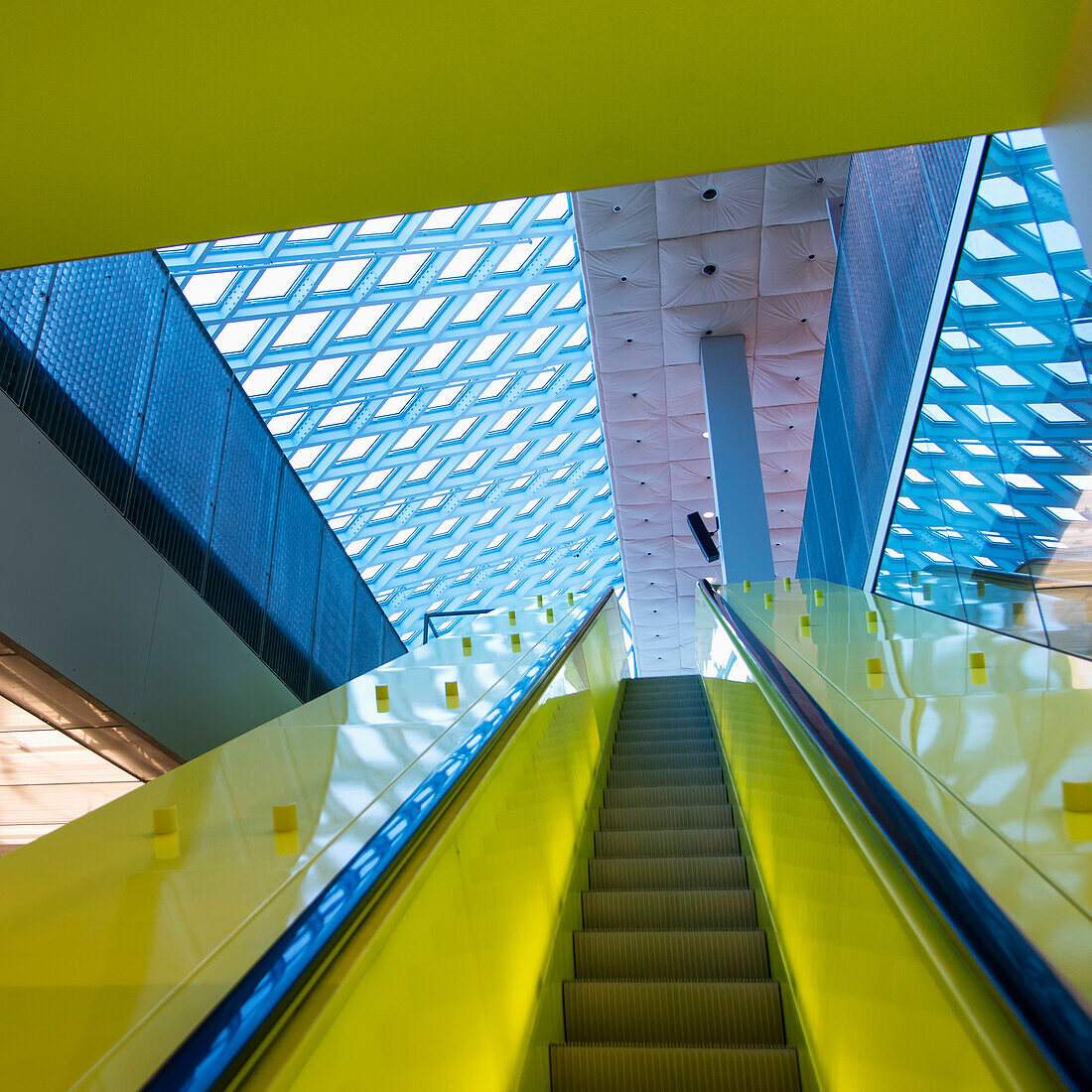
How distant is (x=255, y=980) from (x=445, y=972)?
3.09ft

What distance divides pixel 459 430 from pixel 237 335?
7.37 meters

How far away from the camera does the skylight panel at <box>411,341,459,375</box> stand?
60.6ft

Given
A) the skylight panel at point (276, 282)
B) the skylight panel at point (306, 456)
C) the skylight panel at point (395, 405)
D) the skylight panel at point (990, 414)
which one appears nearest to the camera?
the skylight panel at point (990, 414)

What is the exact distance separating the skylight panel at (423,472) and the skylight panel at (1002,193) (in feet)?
56.9

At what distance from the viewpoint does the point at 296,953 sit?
177cm

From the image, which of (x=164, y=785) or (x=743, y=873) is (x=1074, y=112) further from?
(x=164, y=785)

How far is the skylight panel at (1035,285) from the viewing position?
475 centimetres

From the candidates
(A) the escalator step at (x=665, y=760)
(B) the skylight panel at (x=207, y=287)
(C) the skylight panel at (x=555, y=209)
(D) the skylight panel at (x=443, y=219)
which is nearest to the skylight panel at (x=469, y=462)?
(C) the skylight panel at (x=555, y=209)

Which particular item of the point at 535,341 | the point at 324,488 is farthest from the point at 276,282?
the point at 535,341

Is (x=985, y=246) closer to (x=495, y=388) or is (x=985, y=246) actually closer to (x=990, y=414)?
(x=990, y=414)

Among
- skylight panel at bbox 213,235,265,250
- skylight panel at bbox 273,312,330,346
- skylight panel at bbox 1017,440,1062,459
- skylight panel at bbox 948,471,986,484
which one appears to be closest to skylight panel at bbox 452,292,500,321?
skylight panel at bbox 273,312,330,346

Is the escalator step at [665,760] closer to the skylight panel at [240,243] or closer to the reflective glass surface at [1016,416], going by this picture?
the reflective glass surface at [1016,416]

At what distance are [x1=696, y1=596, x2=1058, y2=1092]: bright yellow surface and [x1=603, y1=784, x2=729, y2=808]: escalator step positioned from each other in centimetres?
174

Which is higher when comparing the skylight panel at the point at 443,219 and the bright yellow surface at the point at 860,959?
the skylight panel at the point at 443,219
